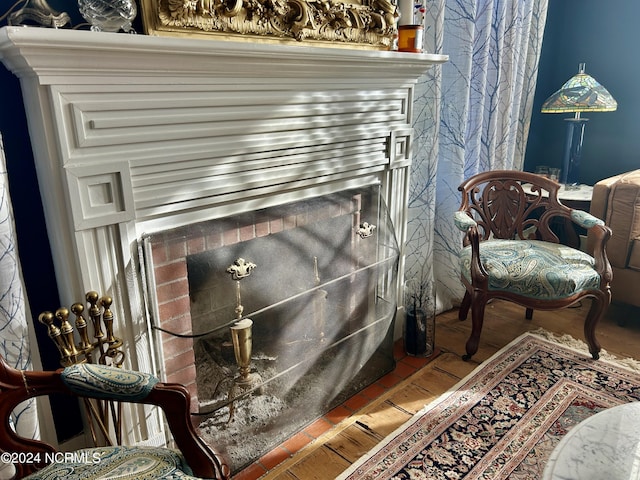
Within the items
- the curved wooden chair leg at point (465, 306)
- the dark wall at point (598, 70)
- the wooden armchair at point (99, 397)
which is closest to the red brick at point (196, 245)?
the wooden armchair at point (99, 397)

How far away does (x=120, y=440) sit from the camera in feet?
4.22

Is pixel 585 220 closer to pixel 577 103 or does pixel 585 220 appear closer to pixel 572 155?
pixel 577 103

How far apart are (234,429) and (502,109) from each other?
82.5 inches

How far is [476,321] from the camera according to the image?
2.08 m

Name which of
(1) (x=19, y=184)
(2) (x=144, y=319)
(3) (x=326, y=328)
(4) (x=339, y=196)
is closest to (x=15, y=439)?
(2) (x=144, y=319)

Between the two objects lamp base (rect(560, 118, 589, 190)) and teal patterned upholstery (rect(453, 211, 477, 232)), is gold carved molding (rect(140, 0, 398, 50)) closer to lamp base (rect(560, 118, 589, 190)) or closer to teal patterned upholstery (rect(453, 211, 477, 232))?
teal patterned upholstery (rect(453, 211, 477, 232))

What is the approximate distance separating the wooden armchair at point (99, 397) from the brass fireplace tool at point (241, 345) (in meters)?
0.46

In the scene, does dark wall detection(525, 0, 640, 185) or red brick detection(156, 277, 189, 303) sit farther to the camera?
dark wall detection(525, 0, 640, 185)

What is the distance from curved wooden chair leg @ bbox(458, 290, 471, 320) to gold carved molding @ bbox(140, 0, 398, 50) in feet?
4.17

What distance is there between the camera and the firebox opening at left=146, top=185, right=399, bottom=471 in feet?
4.76

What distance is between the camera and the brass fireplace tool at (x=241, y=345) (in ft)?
4.85

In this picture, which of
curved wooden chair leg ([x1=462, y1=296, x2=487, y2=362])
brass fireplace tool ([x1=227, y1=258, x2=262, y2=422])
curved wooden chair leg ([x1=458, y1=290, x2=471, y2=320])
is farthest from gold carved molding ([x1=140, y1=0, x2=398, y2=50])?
curved wooden chair leg ([x1=458, y1=290, x2=471, y2=320])

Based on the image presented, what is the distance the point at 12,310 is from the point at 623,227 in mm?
2430

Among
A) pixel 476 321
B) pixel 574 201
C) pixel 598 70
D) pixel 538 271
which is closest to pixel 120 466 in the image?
pixel 476 321
